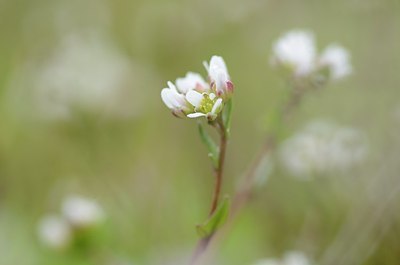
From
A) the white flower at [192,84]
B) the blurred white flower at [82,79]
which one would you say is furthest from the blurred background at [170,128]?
the white flower at [192,84]

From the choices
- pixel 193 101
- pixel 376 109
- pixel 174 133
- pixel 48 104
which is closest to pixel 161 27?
pixel 174 133

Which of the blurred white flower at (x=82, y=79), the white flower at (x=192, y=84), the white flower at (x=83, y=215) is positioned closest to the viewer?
the white flower at (x=192, y=84)

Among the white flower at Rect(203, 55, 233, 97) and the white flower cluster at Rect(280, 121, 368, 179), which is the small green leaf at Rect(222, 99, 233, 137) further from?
the white flower cluster at Rect(280, 121, 368, 179)

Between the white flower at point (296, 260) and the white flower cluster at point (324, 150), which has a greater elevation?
the white flower cluster at point (324, 150)

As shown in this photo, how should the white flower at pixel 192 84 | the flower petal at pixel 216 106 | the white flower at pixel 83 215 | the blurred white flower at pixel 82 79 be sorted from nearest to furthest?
the flower petal at pixel 216 106 → the white flower at pixel 192 84 → the white flower at pixel 83 215 → the blurred white flower at pixel 82 79

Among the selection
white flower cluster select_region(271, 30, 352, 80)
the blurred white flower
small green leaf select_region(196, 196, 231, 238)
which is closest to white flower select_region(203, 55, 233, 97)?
small green leaf select_region(196, 196, 231, 238)

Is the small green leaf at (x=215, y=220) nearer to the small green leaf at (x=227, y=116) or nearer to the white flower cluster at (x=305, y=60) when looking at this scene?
the small green leaf at (x=227, y=116)

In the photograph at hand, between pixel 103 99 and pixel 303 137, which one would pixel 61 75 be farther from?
pixel 303 137
